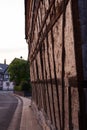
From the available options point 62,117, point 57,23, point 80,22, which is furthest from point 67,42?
point 62,117

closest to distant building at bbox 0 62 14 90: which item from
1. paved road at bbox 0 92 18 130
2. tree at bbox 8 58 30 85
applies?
tree at bbox 8 58 30 85

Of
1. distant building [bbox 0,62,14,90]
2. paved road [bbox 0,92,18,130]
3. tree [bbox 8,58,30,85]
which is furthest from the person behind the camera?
distant building [bbox 0,62,14,90]

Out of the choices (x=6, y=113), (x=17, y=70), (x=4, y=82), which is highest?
(x=17, y=70)

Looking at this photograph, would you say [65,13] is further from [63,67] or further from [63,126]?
[63,126]

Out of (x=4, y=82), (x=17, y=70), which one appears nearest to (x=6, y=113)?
(x=17, y=70)

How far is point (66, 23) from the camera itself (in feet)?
20.2

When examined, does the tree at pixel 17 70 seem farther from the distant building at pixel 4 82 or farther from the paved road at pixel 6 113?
the paved road at pixel 6 113

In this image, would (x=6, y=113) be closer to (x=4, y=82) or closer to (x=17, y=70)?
(x=17, y=70)

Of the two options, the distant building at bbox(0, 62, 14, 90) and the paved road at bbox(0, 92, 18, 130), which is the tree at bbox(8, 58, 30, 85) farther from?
the paved road at bbox(0, 92, 18, 130)

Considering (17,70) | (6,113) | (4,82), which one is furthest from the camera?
(4,82)

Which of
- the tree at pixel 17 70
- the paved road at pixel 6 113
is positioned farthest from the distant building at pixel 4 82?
the paved road at pixel 6 113

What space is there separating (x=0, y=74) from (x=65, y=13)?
9890 cm

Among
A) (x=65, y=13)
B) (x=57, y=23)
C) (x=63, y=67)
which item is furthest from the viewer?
(x=57, y=23)

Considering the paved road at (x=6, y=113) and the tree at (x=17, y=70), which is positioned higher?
the tree at (x=17, y=70)
